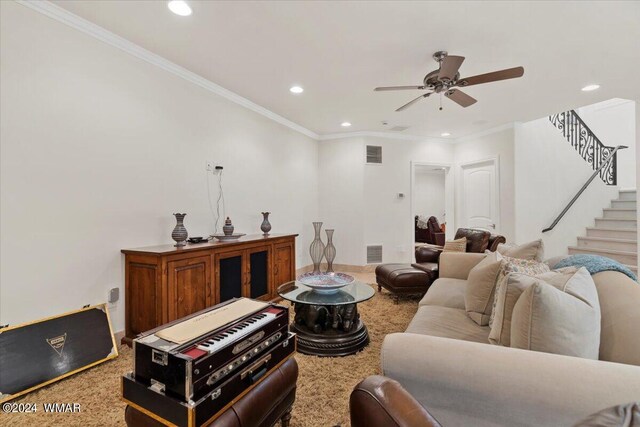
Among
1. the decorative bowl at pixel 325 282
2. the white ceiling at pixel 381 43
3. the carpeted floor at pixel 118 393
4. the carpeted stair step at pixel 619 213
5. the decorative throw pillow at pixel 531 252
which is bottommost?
the carpeted floor at pixel 118 393

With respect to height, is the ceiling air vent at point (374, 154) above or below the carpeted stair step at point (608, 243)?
above

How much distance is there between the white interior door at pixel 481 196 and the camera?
512cm

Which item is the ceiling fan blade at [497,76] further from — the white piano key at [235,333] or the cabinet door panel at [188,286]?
the cabinet door panel at [188,286]

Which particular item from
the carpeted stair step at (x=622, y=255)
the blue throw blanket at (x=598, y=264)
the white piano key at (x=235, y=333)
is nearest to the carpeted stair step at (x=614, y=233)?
the carpeted stair step at (x=622, y=255)

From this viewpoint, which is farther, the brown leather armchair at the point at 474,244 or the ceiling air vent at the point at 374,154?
the ceiling air vent at the point at 374,154

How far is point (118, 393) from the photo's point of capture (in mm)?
1855

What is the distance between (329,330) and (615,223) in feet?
18.4

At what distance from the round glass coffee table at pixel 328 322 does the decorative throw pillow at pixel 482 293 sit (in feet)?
2.70

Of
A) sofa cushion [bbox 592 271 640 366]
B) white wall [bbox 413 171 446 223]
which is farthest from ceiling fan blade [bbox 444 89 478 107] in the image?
white wall [bbox 413 171 446 223]

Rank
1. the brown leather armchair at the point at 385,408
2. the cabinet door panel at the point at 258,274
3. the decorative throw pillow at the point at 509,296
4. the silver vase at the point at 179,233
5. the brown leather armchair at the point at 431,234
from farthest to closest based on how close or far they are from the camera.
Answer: the brown leather armchair at the point at 431,234 < the cabinet door panel at the point at 258,274 < the silver vase at the point at 179,233 < the decorative throw pillow at the point at 509,296 < the brown leather armchair at the point at 385,408

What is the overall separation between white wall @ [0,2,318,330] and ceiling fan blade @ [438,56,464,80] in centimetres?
257

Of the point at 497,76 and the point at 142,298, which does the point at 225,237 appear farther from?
the point at 497,76

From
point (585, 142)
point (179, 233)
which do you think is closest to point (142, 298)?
point (179, 233)

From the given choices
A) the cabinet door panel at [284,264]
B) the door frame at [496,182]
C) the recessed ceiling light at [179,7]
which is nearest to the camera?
the recessed ceiling light at [179,7]
